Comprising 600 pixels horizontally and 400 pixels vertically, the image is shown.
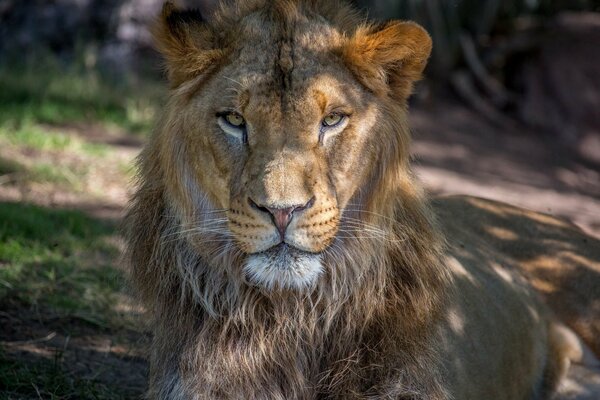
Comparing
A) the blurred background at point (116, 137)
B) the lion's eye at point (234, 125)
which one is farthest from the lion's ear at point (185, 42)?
the blurred background at point (116, 137)

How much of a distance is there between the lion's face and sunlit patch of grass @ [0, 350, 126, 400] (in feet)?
3.91

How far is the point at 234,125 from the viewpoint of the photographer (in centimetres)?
338

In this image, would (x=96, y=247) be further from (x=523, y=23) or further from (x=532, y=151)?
(x=523, y=23)

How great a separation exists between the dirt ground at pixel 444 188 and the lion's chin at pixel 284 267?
1.08 metres

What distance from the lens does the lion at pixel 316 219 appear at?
10.9 ft

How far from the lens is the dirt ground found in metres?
4.77

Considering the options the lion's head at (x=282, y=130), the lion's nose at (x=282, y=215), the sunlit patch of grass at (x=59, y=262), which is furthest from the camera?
the sunlit patch of grass at (x=59, y=262)

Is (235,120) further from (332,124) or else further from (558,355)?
(558,355)

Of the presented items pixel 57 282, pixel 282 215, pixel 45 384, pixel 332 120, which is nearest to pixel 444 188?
pixel 57 282

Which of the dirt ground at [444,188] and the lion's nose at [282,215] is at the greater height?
the lion's nose at [282,215]

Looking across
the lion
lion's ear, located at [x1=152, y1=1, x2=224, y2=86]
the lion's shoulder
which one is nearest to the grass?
the lion

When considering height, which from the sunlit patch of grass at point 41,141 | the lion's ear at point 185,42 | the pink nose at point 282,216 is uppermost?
the lion's ear at point 185,42

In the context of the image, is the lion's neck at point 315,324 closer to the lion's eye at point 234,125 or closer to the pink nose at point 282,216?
the pink nose at point 282,216

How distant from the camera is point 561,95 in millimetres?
10477
